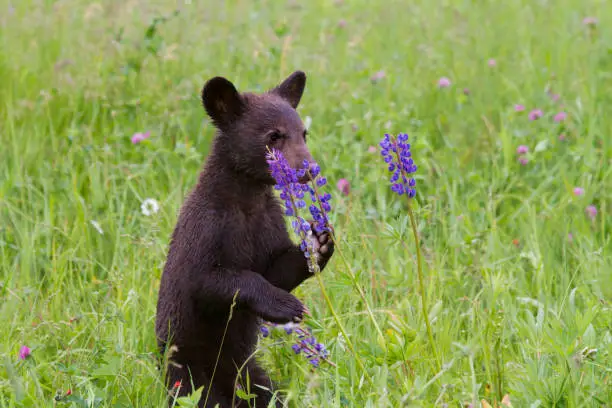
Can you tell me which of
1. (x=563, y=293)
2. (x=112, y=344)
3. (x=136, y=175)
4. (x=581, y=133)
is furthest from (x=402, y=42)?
(x=112, y=344)

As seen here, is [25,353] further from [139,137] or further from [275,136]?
[139,137]

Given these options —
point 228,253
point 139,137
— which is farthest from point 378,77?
point 228,253

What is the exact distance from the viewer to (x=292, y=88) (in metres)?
4.41

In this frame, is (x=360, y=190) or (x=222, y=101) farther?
(x=360, y=190)

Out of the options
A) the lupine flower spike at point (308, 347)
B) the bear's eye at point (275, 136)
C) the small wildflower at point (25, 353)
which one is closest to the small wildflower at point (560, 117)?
the bear's eye at point (275, 136)

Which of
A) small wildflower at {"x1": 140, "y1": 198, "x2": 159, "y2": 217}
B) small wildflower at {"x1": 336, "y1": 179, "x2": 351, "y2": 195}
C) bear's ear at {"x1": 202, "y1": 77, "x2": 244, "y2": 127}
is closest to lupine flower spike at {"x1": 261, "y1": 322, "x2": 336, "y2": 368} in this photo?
bear's ear at {"x1": 202, "y1": 77, "x2": 244, "y2": 127}

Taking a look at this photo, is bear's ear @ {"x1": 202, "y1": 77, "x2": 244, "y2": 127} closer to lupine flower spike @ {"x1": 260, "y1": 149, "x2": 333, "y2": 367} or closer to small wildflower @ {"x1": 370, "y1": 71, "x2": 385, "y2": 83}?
lupine flower spike @ {"x1": 260, "y1": 149, "x2": 333, "y2": 367}

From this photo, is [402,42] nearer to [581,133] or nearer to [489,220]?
[581,133]

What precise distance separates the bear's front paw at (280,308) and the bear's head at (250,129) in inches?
21.5

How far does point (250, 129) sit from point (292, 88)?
17.8 inches

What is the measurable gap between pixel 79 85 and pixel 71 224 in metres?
1.58

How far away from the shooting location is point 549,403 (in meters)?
3.39

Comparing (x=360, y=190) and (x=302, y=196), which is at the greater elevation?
(x=302, y=196)

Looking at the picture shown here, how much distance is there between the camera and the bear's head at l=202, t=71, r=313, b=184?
13.1 feet
